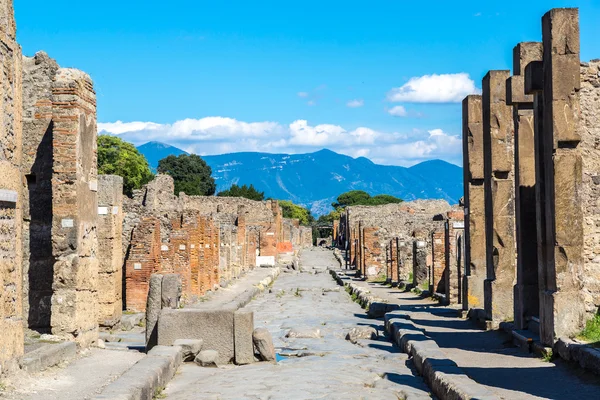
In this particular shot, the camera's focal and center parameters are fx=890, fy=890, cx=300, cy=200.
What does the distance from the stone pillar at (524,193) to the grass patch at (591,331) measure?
4.91 ft

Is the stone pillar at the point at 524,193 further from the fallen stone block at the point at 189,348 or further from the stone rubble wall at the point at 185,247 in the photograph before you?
the stone rubble wall at the point at 185,247

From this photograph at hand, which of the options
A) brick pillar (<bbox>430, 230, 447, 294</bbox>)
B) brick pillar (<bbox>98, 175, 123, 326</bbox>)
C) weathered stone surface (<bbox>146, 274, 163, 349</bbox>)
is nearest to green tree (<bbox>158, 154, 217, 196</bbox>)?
brick pillar (<bbox>430, 230, 447, 294</bbox>)

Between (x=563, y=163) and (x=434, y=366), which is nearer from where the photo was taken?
(x=434, y=366)

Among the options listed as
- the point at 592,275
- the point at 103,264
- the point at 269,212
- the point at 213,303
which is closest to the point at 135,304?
the point at 103,264

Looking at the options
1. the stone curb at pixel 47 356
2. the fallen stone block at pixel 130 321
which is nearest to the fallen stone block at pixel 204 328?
the stone curb at pixel 47 356

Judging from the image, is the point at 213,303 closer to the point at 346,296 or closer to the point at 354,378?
the point at 346,296

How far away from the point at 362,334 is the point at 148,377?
6.11 meters

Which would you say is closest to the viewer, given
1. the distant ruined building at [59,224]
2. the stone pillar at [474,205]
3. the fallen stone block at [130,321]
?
the distant ruined building at [59,224]

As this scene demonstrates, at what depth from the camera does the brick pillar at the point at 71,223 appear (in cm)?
1123

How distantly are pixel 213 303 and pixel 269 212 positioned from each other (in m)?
41.1

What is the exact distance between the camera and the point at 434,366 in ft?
28.7

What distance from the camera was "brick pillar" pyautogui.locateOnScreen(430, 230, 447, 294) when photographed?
2122cm

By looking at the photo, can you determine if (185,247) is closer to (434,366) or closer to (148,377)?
(434,366)

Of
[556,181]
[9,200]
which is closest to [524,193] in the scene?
[556,181]
